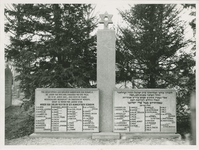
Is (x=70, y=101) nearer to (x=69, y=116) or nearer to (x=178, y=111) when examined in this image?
(x=69, y=116)

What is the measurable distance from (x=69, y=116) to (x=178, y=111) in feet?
15.6

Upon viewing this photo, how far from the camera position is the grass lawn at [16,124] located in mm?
7782

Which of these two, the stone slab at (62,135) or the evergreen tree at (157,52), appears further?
the evergreen tree at (157,52)

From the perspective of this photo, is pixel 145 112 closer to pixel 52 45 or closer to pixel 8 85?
pixel 52 45

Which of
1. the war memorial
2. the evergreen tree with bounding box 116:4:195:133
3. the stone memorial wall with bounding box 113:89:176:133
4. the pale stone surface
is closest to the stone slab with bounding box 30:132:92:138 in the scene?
the war memorial

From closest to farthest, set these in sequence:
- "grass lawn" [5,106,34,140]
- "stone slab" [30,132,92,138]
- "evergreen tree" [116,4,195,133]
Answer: "stone slab" [30,132,92,138] → "grass lawn" [5,106,34,140] → "evergreen tree" [116,4,195,133]

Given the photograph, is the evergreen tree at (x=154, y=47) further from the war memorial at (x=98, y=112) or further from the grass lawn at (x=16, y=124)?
the grass lawn at (x=16, y=124)

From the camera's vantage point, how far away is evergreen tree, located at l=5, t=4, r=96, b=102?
320 inches

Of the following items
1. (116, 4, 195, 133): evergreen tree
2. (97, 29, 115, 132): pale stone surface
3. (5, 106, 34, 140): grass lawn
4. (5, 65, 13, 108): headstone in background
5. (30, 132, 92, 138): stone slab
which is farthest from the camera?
(5, 65, 13, 108): headstone in background

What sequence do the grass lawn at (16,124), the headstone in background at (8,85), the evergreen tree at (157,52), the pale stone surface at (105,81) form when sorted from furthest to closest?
the headstone in background at (8,85), the evergreen tree at (157,52), the grass lawn at (16,124), the pale stone surface at (105,81)

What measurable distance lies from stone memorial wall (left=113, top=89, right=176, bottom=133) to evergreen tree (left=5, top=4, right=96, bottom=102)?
7.35 feet

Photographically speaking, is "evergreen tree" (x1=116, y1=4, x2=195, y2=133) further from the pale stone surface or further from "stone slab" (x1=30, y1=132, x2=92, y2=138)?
"stone slab" (x1=30, y1=132, x2=92, y2=138)

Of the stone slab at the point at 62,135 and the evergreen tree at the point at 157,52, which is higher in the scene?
the evergreen tree at the point at 157,52

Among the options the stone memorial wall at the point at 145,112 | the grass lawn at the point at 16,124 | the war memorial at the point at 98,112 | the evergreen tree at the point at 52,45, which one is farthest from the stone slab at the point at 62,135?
the evergreen tree at the point at 52,45
